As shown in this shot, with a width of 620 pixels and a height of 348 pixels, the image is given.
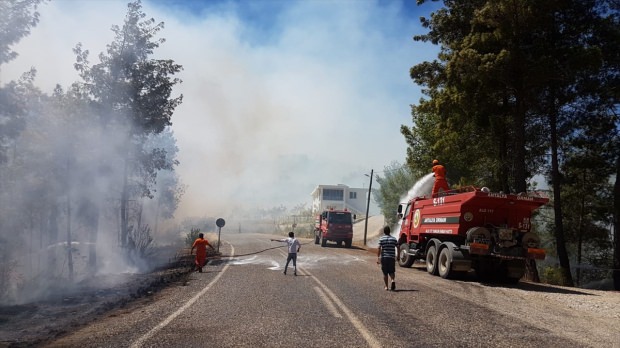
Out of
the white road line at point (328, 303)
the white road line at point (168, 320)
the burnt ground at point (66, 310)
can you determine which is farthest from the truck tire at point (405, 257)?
the burnt ground at point (66, 310)

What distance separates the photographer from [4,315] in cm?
1200

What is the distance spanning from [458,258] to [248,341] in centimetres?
1000

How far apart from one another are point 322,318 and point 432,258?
991 cm

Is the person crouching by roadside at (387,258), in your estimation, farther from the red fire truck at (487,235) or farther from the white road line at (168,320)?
the white road line at (168,320)

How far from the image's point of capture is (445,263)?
50.4 feet

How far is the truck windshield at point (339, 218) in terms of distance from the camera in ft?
105

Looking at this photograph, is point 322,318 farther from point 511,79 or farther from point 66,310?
point 511,79

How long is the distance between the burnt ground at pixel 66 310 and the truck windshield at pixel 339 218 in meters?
16.3

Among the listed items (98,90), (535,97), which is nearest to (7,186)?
(98,90)

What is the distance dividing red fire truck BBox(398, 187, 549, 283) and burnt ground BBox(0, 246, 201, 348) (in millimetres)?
9715

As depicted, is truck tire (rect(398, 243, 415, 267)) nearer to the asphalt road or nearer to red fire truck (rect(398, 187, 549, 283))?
red fire truck (rect(398, 187, 549, 283))

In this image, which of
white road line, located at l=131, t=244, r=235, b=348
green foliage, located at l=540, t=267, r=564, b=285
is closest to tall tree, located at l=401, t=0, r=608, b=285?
green foliage, located at l=540, t=267, r=564, b=285

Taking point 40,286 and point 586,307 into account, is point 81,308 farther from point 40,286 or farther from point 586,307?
point 586,307

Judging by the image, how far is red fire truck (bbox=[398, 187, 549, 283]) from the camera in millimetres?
14164
